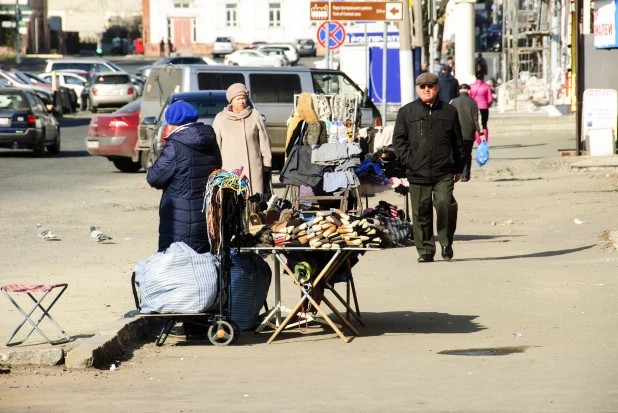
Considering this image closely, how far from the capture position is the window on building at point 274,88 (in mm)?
22156

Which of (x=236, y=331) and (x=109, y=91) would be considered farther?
(x=109, y=91)

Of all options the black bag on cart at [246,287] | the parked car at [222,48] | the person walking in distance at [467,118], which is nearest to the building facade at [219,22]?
the parked car at [222,48]

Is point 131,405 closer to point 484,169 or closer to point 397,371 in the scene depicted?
point 397,371

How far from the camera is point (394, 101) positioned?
35.4m

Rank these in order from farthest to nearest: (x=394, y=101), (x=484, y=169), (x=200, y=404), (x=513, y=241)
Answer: (x=394, y=101), (x=484, y=169), (x=513, y=241), (x=200, y=404)

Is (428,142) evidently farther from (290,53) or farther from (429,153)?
(290,53)

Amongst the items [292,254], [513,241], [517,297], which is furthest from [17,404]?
[513,241]

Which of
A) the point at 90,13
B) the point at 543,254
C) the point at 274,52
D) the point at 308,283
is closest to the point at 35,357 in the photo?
the point at 308,283

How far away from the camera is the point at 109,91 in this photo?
45.0 metres

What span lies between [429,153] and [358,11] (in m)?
12.0

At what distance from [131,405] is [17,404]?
0.62m

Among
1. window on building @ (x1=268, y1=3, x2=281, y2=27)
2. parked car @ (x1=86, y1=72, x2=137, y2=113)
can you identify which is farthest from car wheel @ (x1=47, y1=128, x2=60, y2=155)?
window on building @ (x1=268, y1=3, x2=281, y2=27)

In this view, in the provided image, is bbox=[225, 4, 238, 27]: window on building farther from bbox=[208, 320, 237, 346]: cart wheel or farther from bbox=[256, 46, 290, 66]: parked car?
bbox=[208, 320, 237, 346]: cart wheel

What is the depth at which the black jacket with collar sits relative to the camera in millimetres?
11109
